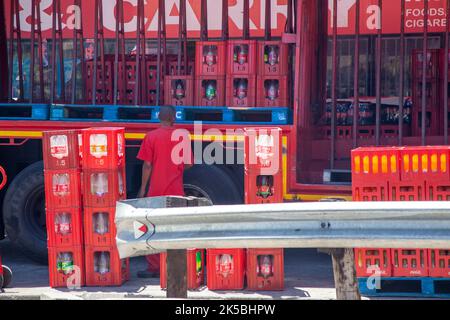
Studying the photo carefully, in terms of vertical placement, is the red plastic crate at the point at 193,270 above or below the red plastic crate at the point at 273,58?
below

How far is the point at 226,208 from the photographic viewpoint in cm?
502

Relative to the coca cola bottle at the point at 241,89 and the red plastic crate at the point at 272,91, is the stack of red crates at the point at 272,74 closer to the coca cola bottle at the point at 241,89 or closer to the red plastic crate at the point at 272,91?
the red plastic crate at the point at 272,91

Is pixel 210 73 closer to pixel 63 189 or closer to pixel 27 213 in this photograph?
pixel 63 189

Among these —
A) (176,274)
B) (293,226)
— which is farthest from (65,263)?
(293,226)

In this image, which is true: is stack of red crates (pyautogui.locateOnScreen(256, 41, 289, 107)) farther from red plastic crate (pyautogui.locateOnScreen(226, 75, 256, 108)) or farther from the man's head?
the man's head

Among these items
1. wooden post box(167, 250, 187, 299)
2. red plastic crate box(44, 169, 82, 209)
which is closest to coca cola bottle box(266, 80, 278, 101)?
red plastic crate box(44, 169, 82, 209)

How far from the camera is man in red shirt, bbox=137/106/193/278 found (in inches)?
382

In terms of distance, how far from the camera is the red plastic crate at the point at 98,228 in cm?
962

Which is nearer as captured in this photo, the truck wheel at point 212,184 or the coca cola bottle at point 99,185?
the coca cola bottle at point 99,185

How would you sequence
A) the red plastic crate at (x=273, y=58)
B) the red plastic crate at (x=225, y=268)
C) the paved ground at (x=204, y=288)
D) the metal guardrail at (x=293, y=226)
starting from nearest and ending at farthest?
the metal guardrail at (x=293, y=226) → the paved ground at (x=204, y=288) → the red plastic crate at (x=225, y=268) → the red plastic crate at (x=273, y=58)

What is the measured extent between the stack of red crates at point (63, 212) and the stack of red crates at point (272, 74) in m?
2.37

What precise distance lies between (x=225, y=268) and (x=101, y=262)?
1356 millimetres

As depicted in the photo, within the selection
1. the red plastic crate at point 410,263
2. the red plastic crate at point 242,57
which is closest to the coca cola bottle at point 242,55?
the red plastic crate at point 242,57

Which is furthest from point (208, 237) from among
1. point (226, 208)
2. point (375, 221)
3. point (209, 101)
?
point (209, 101)
